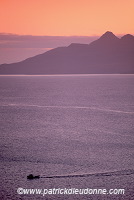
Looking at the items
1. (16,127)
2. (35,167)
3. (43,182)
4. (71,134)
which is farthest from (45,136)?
(43,182)

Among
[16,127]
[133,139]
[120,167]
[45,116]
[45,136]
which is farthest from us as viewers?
[45,116]

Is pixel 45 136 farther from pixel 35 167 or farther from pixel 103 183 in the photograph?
pixel 103 183

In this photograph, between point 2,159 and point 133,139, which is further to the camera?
point 133,139

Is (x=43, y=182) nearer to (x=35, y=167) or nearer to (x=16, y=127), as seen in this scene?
(x=35, y=167)

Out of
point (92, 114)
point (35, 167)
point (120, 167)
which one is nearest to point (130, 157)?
point (120, 167)

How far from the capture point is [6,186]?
23.6 m

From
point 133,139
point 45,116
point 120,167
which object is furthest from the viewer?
point 45,116

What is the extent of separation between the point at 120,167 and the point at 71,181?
Result: 5.39 metres

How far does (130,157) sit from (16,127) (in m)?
22.3

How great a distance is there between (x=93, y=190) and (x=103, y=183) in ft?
4.12

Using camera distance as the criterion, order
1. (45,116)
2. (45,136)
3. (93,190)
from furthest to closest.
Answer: (45,116), (45,136), (93,190)

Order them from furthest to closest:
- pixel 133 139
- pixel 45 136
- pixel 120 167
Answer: pixel 45 136
pixel 133 139
pixel 120 167

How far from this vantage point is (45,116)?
194 ft

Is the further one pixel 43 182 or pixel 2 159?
pixel 2 159
